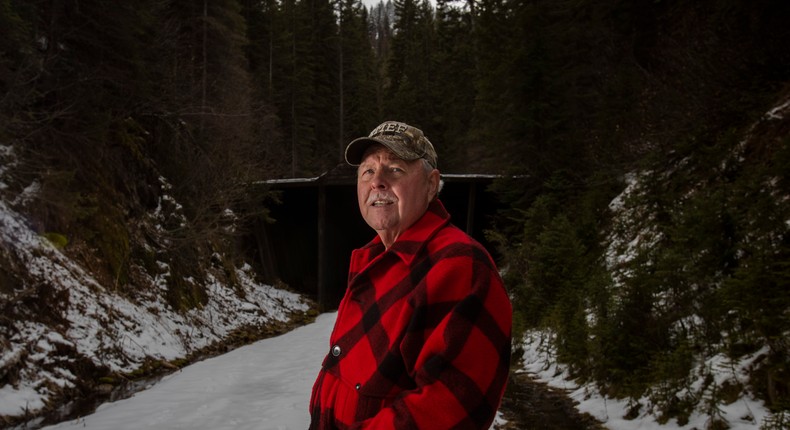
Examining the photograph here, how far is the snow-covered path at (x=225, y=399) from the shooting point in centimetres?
563

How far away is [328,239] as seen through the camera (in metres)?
20.9

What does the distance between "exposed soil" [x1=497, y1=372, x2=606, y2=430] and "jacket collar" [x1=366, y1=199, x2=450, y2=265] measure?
4843 mm

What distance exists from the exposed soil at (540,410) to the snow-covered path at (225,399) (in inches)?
97.5

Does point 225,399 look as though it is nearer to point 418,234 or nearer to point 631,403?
point 631,403

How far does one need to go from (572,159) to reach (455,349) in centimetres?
1456

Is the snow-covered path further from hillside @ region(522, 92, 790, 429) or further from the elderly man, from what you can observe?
the elderly man

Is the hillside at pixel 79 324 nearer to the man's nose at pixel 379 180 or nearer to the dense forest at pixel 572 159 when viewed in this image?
the dense forest at pixel 572 159

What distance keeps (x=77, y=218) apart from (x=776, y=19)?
1247cm

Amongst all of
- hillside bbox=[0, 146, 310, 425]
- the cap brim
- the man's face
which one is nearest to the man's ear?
the man's face

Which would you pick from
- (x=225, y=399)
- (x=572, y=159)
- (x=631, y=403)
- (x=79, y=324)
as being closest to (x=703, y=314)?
(x=631, y=403)

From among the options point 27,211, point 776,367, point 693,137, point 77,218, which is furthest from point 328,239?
point 776,367

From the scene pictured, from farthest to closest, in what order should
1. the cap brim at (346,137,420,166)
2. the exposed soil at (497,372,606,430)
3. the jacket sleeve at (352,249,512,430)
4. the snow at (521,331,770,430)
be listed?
the exposed soil at (497,372,606,430)
the snow at (521,331,770,430)
the cap brim at (346,137,420,166)
the jacket sleeve at (352,249,512,430)

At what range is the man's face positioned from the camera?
188cm

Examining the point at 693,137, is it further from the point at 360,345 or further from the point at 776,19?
the point at 360,345
